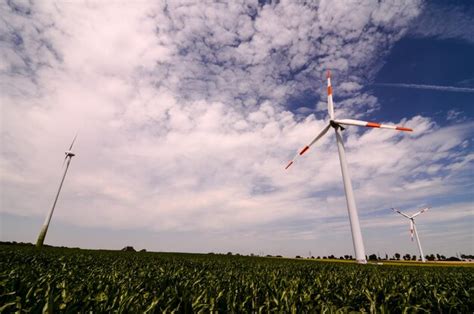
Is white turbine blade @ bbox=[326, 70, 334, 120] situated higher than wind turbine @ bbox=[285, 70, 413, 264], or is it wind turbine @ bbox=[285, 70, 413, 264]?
white turbine blade @ bbox=[326, 70, 334, 120]

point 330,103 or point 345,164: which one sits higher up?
point 330,103

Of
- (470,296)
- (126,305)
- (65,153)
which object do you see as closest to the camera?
(126,305)

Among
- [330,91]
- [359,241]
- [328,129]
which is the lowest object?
[359,241]

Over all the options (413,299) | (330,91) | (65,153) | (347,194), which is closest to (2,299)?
(413,299)

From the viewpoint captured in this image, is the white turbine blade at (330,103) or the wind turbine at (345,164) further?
the white turbine blade at (330,103)

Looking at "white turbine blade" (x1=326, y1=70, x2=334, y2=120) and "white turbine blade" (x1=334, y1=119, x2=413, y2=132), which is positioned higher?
"white turbine blade" (x1=326, y1=70, x2=334, y2=120)

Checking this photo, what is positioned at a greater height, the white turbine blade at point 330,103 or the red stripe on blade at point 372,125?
the white turbine blade at point 330,103

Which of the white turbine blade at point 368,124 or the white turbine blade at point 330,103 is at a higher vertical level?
the white turbine blade at point 330,103

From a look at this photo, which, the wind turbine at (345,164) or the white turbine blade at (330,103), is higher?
the white turbine blade at (330,103)

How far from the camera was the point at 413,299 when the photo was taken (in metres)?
7.00

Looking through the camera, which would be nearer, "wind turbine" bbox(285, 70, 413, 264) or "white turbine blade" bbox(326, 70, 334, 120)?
"wind turbine" bbox(285, 70, 413, 264)

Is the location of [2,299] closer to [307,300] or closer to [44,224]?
[307,300]

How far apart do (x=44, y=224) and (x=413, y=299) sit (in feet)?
273

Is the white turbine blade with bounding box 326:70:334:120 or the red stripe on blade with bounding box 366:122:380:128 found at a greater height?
the white turbine blade with bounding box 326:70:334:120
